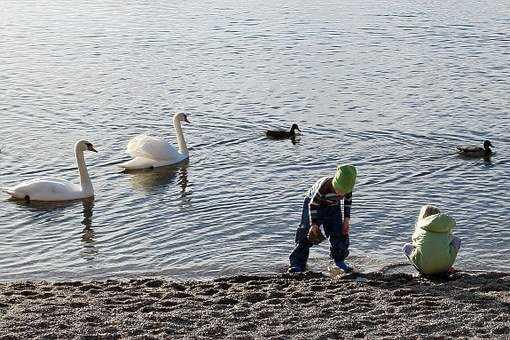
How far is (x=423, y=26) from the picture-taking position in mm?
33750

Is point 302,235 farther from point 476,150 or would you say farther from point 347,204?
point 476,150

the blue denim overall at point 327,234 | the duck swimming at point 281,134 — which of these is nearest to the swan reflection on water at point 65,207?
the blue denim overall at point 327,234

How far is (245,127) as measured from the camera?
66.4 feet

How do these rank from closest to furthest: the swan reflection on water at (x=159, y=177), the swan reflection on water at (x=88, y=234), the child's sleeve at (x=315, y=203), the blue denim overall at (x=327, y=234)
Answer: the child's sleeve at (x=315, y=203) < the blue denim overall at (x=327, y=234) < the swan reflection on water at (x=88, y=234) < the swan reflection on water at (x=159, y=177)

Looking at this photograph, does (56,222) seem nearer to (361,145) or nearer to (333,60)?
(361,145)

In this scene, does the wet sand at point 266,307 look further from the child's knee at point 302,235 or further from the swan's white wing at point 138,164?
the swan's white wing at point 138,164

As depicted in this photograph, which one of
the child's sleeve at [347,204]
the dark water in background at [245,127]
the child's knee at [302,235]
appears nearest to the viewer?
the child's sleeve at [347,204]

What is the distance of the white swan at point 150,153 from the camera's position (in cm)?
1761

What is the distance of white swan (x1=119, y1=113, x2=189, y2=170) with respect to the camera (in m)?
17.6

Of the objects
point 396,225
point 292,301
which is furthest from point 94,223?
point 292,301

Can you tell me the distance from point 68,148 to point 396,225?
728 cm

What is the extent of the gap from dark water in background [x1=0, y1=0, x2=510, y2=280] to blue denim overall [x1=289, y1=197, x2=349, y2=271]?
1.54 ft

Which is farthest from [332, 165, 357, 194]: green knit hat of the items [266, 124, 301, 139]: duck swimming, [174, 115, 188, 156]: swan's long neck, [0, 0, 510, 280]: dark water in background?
[266, 124, 301, 139]: duck swimming

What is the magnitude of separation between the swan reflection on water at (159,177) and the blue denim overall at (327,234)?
4.94 metres
